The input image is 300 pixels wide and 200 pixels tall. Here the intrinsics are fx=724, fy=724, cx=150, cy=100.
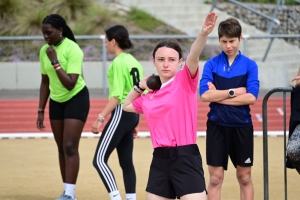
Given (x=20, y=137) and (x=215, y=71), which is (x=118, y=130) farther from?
(x=20, y=137)

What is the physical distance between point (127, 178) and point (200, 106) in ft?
30.0

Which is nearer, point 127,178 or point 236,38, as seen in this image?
point 236,38

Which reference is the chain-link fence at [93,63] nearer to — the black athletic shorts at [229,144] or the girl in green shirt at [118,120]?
the girl in green shirt at [118,120]

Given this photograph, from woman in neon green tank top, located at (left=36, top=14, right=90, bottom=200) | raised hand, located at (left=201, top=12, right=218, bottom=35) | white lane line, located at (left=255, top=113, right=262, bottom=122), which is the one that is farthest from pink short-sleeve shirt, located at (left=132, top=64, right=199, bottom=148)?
white lane line, located at (left=255, top=113, right=262, bottom=122)

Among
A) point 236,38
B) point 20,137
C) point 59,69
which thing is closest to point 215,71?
point 236,38

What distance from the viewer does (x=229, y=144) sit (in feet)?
22.1

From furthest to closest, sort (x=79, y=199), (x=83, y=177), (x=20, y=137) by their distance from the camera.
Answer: (x=20, y=137) → (x=83, y=177) → (x=79, y=199)

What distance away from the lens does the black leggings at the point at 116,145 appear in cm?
745

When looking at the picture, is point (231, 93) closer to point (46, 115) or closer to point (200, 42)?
point (200, 42)

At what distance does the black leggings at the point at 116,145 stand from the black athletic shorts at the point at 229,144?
115 centimetres

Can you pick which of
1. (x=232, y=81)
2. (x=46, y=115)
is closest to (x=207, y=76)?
(x=232, y=81)

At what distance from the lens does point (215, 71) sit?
6.71 meters

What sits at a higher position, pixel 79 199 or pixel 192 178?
pixel 192 178

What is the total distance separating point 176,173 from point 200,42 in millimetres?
969
